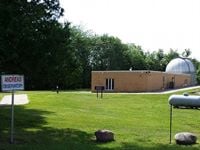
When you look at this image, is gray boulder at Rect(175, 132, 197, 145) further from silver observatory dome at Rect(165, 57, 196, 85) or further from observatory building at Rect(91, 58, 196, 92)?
silver observatory dome at Rect(165, 57, 196, 85)

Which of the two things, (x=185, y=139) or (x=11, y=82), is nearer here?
(x=11, y=82)

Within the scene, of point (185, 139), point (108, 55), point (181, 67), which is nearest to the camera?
point (185, 139)

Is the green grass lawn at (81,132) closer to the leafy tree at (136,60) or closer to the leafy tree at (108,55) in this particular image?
the leafy tree at (108,55)

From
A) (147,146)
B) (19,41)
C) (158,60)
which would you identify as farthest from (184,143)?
(158,60)

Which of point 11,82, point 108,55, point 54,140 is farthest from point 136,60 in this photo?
point 11,82

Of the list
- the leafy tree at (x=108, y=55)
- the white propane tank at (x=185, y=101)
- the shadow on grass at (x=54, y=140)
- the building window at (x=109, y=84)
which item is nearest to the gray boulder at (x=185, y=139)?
the shadow on grass at (x=54, y=140)

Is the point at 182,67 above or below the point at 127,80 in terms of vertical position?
above

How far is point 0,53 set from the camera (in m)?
17.0

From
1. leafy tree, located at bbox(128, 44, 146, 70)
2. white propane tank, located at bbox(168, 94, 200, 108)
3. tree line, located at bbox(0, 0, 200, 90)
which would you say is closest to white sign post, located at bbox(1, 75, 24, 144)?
tree line, located at bbox(0, 0, 200, 90)

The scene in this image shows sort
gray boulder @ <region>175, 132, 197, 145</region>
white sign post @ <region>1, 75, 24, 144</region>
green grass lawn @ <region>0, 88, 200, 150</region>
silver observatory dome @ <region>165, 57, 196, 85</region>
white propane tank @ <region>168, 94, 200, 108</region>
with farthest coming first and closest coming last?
1. silver observatory dome @ <region>165, 57, 196, 85</region>
2. white propane tank @ <region>168, 94, 200, 108</region>
3. gray boulder @ <region>175, 132, 197, 145</region>
4. green grass lawn @ <region>0, 88, 200, 150</region>
5. white sign post @ <region>1, 75, 24, 144</region>

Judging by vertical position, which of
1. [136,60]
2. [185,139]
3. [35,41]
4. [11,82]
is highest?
[136,60]

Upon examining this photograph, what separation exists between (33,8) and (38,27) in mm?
1054

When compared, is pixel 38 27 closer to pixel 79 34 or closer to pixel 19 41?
pixel 19 41

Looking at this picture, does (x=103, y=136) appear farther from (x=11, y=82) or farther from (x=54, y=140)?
(x=11, y=82)
